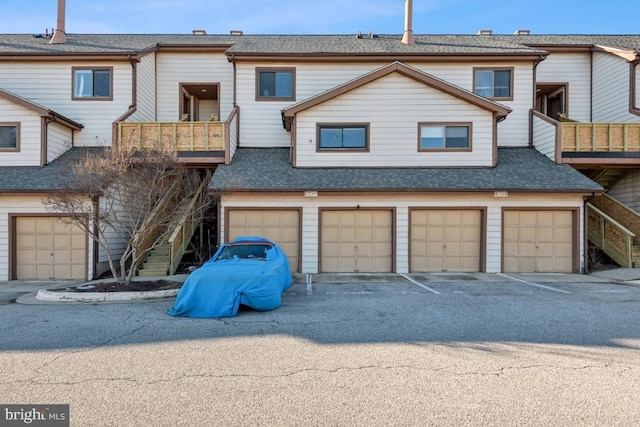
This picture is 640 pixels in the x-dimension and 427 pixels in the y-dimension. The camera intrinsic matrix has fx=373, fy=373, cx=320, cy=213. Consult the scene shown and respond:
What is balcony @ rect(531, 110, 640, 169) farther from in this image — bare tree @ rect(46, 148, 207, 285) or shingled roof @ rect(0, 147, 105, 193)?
shingled roof @ rect(0, 147, 105, 193)

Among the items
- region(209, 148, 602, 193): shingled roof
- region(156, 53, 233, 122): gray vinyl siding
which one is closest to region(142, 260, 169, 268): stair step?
region(209, 148, 602, 193): shingled roof

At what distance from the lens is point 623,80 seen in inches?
611

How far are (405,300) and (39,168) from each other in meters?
13.0

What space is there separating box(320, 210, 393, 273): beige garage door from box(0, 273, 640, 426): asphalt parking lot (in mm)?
4306

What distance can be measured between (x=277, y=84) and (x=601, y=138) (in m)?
12.6

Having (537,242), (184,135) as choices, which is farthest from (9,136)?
(537,242)

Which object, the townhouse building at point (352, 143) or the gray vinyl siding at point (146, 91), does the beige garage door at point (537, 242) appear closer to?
the townhouse building at point (352, 143)

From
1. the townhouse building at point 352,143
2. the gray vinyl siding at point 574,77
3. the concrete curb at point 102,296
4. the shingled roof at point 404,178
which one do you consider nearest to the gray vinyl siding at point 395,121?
the townhouse building at point 352,143

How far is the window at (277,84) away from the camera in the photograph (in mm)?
15516

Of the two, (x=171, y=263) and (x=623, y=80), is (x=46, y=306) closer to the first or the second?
(x=171, y=263)

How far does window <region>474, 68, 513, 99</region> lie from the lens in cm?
1551

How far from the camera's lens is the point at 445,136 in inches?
536

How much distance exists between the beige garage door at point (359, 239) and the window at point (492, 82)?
7.29 metres

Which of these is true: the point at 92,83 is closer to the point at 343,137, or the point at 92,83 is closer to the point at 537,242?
the point at 343,137
